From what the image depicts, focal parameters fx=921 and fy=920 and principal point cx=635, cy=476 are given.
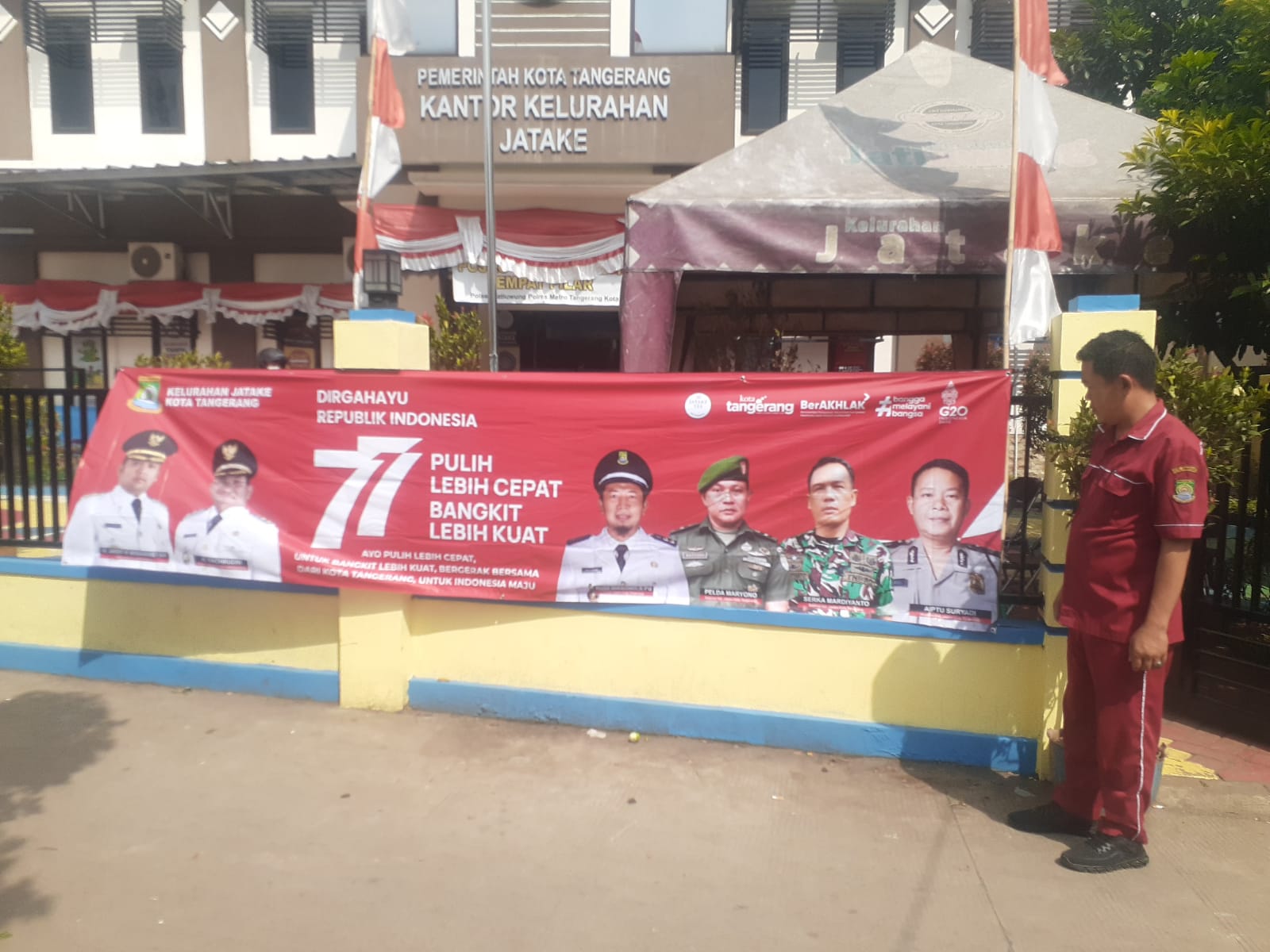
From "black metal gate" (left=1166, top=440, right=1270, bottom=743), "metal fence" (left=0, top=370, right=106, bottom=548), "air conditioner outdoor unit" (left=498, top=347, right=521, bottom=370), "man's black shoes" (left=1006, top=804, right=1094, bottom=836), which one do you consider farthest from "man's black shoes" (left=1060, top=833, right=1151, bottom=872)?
"air conditioner outdoor unit" (left=498, top=347, right=521, bottom=370)

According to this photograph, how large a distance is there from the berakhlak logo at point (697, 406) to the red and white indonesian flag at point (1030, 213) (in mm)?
1617

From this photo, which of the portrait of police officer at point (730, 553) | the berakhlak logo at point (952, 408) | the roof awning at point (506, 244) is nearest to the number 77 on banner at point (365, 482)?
the portrait of police officer at point (730, 553)

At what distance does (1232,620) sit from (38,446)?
7.05 metres

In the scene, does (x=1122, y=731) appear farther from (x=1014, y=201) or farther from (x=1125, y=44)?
(x=1125, y=44)

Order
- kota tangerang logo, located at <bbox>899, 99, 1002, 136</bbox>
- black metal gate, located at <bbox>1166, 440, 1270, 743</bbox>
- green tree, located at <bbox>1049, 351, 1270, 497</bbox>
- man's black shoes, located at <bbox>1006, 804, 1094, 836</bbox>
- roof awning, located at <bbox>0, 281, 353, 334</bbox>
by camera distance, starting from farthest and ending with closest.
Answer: roof awning, located at <bbox>0, 281, 353, 334</bbox> → kota tangerang logo, located at <bbox>899, 99, 1002, 136</bbox> → black metal gate, located at <bbox>1166, 440, 1270, 743</bbox> → green tree, located at <bbox>1049, 351, 1270, 497</bbox> → man's black shoes, located at <bbox>1006, 804, 1094, 836</bbox>

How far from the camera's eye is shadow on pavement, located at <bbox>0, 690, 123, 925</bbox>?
332cm

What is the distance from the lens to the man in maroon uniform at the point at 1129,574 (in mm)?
3316

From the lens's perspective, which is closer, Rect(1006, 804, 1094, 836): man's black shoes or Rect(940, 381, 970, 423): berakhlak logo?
Rect(1006, 804, 1094, 836): man's black shoes

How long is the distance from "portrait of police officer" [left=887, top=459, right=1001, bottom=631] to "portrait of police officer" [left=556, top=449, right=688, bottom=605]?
1.09 meters

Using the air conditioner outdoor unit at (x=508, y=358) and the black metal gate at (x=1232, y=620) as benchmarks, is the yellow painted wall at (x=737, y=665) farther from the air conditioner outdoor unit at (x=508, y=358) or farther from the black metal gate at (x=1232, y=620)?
the air conditioner outdoor unit at (x=508, y=358)

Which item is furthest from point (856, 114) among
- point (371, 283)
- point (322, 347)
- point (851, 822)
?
point (322, 347)

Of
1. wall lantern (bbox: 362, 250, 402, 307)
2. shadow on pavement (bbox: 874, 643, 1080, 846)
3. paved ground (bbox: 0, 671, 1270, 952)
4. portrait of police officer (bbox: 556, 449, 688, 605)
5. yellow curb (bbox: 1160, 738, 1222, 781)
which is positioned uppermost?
wall lantern (bbox: 362, 250, 402, 307)

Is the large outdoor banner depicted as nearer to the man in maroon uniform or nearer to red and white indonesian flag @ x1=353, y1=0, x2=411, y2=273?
the man in maroon uniform

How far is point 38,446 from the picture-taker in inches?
224
